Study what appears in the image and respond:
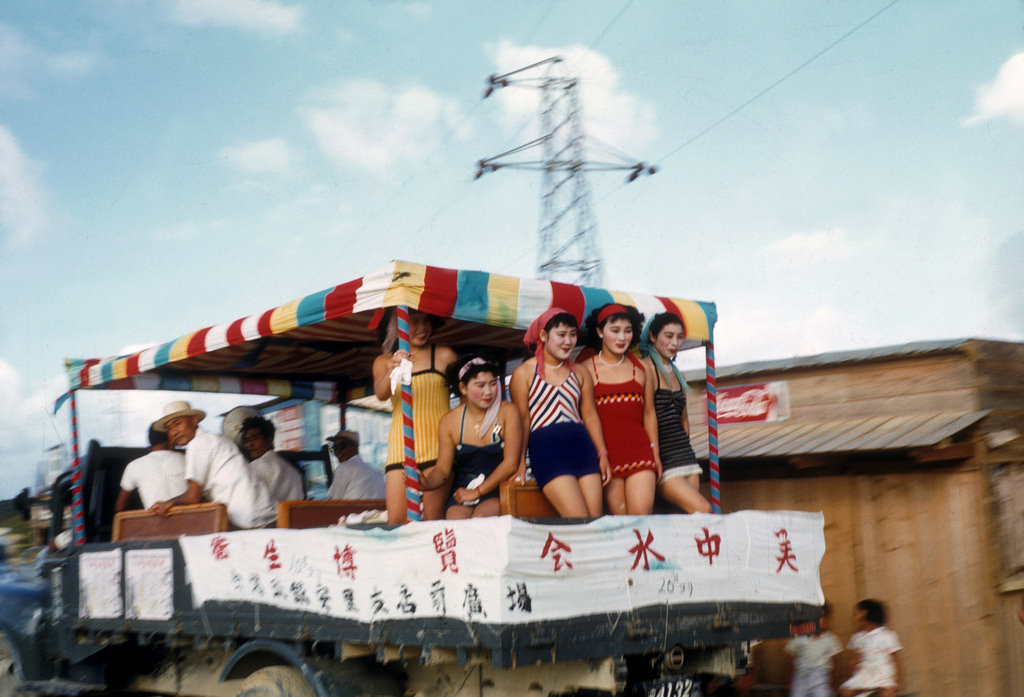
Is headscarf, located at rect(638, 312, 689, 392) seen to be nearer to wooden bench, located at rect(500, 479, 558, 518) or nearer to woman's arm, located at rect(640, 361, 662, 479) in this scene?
woman's arm, located at rect(640, 361, 662, 479)

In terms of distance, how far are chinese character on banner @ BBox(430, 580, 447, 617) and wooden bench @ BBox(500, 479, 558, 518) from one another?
2.54ft

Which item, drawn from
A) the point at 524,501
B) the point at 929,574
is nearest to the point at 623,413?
the point at 524,501

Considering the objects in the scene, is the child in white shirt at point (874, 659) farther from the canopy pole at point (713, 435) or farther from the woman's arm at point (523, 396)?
the woman's arm at point (523, 396)

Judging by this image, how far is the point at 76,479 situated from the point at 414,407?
2.81 metres

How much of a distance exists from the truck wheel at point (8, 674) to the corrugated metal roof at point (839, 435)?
5217 mm

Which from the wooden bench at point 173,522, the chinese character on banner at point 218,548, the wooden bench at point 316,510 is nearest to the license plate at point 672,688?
the chinese character on banner at point 218,548

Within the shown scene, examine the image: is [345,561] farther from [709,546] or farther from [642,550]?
[709,546]

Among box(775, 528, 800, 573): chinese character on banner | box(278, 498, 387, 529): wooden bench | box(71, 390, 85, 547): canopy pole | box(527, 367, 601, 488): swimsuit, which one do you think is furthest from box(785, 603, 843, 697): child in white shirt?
box(71, 390, 85, 547): canopy pole

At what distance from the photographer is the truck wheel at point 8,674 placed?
650 centimetres

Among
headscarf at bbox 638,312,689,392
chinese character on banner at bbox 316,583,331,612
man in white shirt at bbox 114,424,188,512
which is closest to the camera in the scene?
chinese character on banner at bbox 316,583,331,612

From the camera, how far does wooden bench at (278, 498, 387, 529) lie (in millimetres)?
5531

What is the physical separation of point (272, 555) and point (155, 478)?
2.17 metres

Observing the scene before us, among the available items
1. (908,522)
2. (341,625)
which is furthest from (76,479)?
(908,522)

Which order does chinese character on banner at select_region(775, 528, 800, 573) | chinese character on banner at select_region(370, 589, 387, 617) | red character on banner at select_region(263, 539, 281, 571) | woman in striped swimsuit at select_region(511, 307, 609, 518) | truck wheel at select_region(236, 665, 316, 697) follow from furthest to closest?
chinese character on banner at select_region(775, 528, 800, 573)
woman in striped swimsuit at select_region(511, 307, 609, 518)
red character on banner at select_region(263, 539, 281, 571)
truck wheel at select_region(236, 665, 316, 697)
chinese character on banner at select_region(370, 589, 387, 617)
